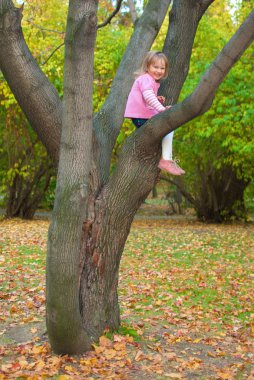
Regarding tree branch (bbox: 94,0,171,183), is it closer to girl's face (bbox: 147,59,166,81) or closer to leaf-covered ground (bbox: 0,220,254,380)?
girl's face (bbox: 147,59,166,81)

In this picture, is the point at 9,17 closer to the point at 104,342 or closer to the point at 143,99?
the point at 143,99

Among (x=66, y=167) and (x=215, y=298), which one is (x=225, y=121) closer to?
(x=215, y=298)

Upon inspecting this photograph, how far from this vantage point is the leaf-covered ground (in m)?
5.33

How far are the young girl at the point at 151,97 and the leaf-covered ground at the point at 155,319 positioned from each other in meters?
1.88

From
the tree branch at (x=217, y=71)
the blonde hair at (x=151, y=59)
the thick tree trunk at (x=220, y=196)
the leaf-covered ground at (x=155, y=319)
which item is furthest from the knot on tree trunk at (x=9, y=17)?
A: the thick tree trunk at (x=220, y=196)

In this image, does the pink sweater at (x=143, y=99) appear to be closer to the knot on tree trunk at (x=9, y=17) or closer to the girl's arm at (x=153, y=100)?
the girl's arm at (x=153, y=100)

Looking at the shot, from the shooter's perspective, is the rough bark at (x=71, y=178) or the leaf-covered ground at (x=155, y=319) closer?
the rough bark at (x=71, y=178)

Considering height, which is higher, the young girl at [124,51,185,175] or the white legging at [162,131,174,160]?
the young girl at [124,51,185,175]

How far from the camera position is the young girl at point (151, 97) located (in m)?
5.49

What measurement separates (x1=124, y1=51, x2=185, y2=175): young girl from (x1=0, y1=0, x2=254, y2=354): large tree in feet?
0.48

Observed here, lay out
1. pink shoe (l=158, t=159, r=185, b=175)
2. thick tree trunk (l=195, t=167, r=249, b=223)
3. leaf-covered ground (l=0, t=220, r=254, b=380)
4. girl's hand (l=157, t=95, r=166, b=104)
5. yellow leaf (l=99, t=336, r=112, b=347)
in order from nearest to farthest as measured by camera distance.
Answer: leaf-covered ground (l=0, t=220, r=254, b=380) → pink shoe (l=158, t=159, r=185, b=175) → yellow leaf (l=99, t=336, r=112, b=347) → girl's hand (l=157, t=95, r=166, b=104) → thick tree trunk (l=195, t=167, r=249, b=223)

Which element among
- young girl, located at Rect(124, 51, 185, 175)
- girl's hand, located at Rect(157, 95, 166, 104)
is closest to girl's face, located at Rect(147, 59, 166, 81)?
young girl, located at Rect(124, 51, 185, 175)

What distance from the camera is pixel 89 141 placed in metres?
5.16

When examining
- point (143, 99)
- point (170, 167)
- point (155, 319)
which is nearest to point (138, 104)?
point (143, 99)
